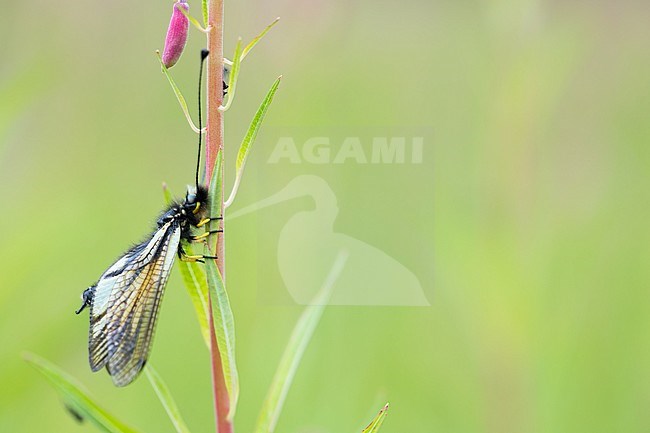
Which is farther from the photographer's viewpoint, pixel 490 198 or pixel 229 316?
pixel 490 198

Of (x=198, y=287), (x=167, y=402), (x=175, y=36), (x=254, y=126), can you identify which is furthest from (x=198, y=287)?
(x=175, y=36)

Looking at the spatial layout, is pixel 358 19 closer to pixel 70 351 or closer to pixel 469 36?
pixel 469 36

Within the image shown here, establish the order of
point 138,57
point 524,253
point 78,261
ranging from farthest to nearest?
1. point 138,57
2. point 78,261
3. point 524,253

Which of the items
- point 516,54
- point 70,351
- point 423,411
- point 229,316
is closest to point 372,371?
point 423,411

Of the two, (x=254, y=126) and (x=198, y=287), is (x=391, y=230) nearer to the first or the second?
(x=198, y=287)

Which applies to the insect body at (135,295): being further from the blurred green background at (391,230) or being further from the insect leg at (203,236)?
the blurred green background at (391,230)
